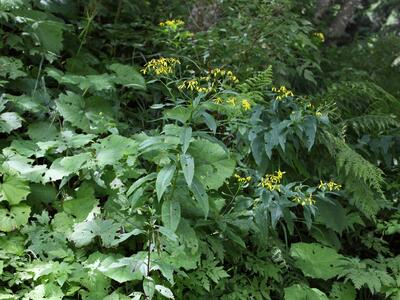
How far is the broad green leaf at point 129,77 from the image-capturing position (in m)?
3.34

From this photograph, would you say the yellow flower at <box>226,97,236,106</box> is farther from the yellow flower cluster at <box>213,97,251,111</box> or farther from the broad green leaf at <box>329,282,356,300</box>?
the broad green leaf at <box>329,282,356,300</box>

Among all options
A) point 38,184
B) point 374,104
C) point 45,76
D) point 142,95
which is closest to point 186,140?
point 38,184

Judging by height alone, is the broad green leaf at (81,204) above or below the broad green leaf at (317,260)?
below

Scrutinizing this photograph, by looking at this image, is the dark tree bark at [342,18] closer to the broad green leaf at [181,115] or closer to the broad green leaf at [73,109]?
the broad green leaf at [73,109]

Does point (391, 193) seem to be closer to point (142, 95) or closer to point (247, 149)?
point (247, 149)

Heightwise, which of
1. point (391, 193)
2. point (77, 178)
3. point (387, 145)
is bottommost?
point (77, 178)

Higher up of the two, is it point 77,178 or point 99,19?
point 99,19

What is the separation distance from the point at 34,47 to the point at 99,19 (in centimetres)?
94

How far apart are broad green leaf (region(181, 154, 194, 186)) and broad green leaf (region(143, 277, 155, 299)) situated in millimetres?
458

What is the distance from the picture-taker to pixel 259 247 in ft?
8.25

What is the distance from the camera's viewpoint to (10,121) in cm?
285

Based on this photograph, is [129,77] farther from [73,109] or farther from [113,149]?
[113,149]

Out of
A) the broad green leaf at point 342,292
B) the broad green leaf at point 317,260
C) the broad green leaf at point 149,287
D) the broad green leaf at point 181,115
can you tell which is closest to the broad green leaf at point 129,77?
the broad green leaf at point 181,115

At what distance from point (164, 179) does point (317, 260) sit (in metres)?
1.20
